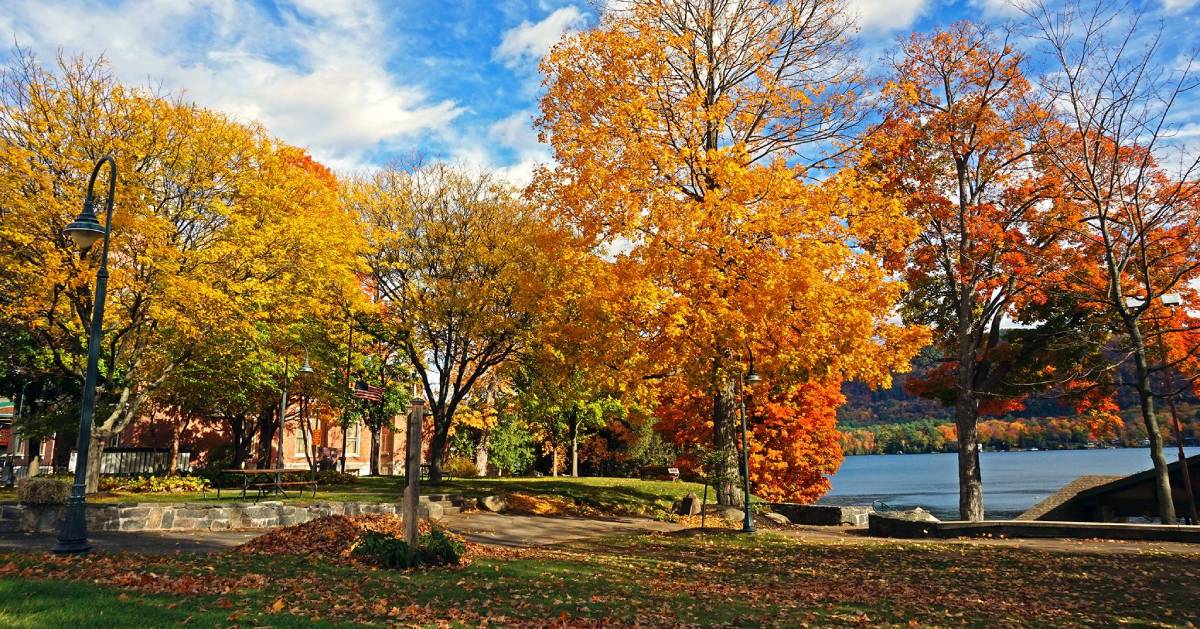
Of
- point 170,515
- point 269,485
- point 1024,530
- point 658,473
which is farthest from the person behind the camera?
point 658,473

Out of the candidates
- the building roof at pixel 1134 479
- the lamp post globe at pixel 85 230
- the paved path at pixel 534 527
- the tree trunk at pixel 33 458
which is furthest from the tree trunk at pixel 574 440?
Result: the lamp post globe at pixel 85 230

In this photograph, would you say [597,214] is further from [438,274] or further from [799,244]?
[438,274]

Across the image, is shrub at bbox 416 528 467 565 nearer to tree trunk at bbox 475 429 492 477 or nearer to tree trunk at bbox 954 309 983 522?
tree trunk at bbox 954 309 983 522

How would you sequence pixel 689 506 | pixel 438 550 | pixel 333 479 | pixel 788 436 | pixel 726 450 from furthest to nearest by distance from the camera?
1. pixel 788 436
2. pixel 333 479
3. pixel 689 506
4. pixel 726 450
5. pixel 438 550

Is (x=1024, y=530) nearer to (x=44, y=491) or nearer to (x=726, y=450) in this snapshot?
(x=726, y=450)

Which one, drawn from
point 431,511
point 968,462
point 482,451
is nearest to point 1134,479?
point 968,462

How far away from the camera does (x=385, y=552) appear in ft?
36.5

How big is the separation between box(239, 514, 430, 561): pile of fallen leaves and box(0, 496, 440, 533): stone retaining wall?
3494 mm

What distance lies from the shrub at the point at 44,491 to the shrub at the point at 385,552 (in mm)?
7014

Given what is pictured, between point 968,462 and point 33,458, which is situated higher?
point 33,458

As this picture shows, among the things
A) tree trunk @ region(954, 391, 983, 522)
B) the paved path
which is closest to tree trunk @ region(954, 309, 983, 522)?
tree trunk @ region(954, 391, 983, 522)

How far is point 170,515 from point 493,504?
899cm

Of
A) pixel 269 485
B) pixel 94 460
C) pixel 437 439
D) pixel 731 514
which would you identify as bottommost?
pixel 731 514

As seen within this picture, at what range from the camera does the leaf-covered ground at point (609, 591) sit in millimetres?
7434
